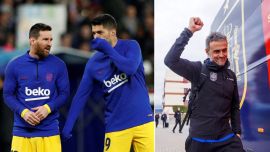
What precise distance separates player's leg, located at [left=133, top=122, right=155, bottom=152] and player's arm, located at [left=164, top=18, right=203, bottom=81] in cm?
42

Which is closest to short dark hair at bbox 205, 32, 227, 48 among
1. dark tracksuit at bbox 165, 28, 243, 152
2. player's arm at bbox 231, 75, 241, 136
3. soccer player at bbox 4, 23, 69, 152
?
dark tracksuit at bbox 165, 28, 243, 152

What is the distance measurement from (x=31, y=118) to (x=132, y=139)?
644 mm

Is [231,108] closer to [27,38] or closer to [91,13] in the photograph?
[91,13]

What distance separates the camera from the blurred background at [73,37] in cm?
259

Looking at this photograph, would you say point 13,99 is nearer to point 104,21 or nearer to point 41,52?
point 41,52

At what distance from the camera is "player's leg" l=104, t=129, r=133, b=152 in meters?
2.31

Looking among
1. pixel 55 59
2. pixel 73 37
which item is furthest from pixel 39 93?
pixel 73 37

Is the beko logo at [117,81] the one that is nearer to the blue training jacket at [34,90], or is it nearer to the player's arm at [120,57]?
the player's arm at [120,57]

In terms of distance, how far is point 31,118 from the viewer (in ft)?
7.55

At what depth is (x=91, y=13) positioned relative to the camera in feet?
8.98

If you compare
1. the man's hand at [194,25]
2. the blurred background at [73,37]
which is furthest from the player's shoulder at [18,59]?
the man's hand at [194,25]

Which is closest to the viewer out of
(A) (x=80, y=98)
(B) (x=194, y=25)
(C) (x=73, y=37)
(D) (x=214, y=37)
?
(B) (x=194, y=25)

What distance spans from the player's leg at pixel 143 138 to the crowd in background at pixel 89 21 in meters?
0.42

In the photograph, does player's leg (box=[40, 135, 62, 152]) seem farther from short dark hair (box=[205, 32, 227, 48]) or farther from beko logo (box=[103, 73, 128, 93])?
short dark hair (box=[205, 32, 227, 48])
